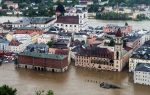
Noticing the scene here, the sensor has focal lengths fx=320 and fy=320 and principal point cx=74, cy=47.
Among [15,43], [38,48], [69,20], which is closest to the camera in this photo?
[38,48]

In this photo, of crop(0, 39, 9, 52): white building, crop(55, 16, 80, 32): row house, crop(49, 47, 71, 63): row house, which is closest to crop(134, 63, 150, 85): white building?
crop(49, 47, 71, 63): row house

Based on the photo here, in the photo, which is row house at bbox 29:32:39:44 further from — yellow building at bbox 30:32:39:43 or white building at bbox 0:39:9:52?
white building at bbox 0:39:9:52

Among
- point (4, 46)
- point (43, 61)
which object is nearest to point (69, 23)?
point (4, 46)

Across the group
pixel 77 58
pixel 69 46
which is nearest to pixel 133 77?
pixel 77 58

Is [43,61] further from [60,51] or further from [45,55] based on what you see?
[60,51]

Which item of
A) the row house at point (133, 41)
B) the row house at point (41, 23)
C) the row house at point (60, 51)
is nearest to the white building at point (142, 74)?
the row house at point (60, 51)

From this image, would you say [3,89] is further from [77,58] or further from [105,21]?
[105,21]
